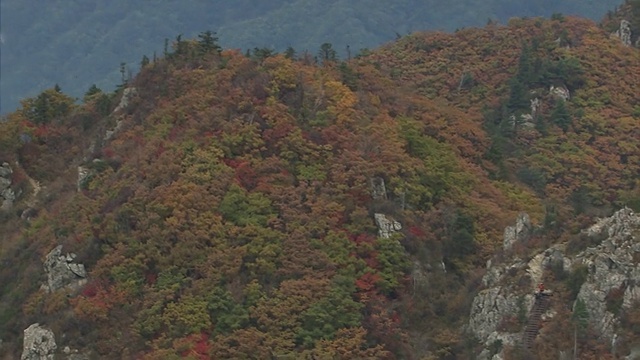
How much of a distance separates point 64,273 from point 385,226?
43.6 feet

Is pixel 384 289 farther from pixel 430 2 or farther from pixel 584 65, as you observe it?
pixel 430 2

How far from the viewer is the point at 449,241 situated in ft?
179

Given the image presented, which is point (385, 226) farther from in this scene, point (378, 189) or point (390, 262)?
point (378, 189)

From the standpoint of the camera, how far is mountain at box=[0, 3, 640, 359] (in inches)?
1865

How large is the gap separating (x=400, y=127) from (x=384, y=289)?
40.5 feet

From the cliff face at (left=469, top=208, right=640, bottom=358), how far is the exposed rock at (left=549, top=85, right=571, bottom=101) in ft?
107

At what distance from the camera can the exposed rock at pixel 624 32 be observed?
291ft

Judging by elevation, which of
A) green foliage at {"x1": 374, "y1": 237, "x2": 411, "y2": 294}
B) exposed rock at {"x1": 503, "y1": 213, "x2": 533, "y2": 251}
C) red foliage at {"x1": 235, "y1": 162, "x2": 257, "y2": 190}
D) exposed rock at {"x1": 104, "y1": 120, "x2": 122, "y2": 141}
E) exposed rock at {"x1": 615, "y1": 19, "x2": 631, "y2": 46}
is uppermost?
exposed rock at {"x1": 615, "y1": 19, "x2": 631, "y2": 46}

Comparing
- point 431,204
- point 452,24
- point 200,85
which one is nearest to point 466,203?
point 431,204

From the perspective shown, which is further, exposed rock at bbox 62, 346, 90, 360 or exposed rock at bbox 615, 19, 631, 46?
exposed rock at bbox 615, 19, 631, 46

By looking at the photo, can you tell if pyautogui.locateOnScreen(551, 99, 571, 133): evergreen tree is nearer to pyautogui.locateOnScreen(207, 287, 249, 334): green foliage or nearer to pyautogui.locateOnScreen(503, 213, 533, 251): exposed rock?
pyautogui.locateOnScreen(503, 213, 533, 251): exposed rock

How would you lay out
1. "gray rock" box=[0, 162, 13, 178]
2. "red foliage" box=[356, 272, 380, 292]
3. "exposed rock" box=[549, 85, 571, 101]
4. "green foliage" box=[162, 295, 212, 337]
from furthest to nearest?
1. "exposed rock" box=[549, 85, 571, 101]
2. "gray rock" box=[0, 162, 13, 178]
3. "red foliage" box=[356, 272, 380, 292]
4. "green foliage" box=[162, 295, 212, 337]

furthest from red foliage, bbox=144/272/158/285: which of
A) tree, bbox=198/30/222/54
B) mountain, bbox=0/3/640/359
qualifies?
tree, bbox=198/30/222/54

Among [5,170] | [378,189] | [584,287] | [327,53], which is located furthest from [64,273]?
[327,53]
